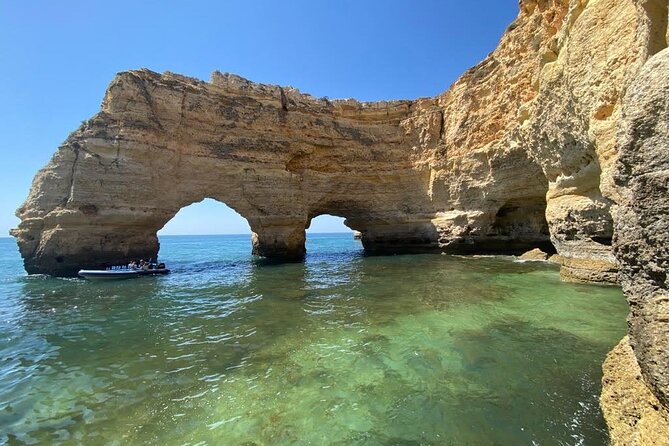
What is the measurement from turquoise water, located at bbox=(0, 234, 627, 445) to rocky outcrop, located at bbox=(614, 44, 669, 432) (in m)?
1.39

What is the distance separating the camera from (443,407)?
12.9ft

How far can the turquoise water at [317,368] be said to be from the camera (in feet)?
11.9

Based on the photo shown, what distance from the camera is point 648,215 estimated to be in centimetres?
246

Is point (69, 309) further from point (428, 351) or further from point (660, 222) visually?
point (660, 222)

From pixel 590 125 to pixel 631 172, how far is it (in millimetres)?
7491

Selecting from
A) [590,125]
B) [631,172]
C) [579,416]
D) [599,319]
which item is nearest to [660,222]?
[631,172]

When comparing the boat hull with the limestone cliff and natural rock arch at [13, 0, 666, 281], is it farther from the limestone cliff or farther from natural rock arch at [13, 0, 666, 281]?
the limestone cliff

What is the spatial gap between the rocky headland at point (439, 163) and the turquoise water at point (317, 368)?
122 cm

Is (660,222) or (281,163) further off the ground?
(281,163)

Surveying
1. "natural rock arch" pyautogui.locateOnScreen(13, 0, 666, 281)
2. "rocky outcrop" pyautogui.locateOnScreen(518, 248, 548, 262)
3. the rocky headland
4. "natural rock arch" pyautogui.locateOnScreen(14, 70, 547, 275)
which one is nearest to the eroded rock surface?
the rocky headland

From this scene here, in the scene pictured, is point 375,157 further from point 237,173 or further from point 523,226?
point 523,226

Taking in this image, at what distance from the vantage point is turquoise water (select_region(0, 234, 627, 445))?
3621 millimetres

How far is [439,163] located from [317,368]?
1940 cm

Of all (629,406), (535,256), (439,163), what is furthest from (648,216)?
(439,163)
